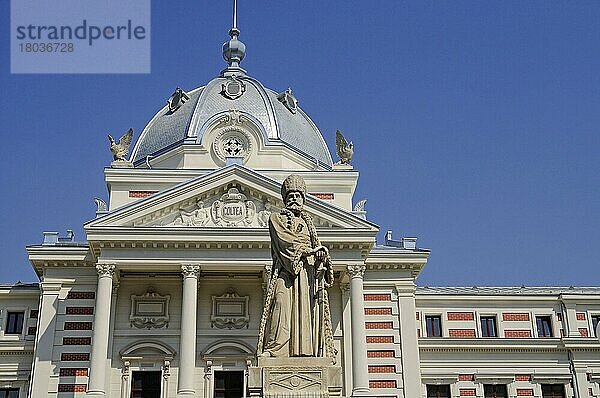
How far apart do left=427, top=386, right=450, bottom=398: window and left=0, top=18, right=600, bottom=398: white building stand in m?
0.07

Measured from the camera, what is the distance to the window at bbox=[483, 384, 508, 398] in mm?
38594

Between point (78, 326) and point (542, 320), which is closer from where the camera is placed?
point (78, 326)

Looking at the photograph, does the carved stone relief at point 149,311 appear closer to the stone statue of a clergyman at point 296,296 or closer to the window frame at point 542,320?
the window frame at point 542,320

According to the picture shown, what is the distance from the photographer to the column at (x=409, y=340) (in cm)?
3531

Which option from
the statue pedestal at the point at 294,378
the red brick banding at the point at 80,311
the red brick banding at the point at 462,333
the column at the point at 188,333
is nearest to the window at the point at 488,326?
the red brick banding at the point at 462,333

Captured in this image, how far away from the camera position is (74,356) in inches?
1366

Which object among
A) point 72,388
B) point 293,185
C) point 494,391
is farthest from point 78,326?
point 293,185

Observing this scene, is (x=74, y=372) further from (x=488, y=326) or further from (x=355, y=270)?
(x=488, y=326)

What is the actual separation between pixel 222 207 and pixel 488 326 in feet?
50.7

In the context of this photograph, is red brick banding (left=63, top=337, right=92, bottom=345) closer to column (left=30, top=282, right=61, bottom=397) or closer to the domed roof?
column (left=30, top=282, right=61, bottom=397)

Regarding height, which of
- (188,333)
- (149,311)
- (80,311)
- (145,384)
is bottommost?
(145,384)

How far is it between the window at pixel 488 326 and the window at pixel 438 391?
351cm

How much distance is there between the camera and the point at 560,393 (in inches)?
1543

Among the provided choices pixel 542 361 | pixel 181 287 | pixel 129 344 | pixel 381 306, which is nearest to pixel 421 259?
pixel 381 306
